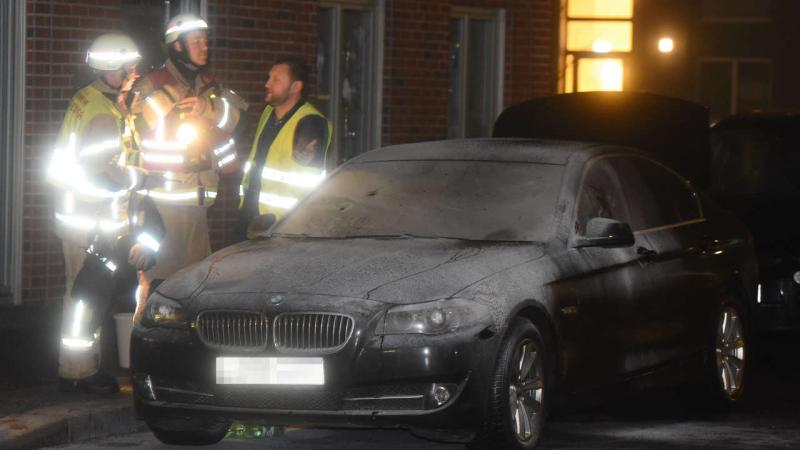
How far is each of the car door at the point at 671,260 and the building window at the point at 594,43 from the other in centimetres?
1066

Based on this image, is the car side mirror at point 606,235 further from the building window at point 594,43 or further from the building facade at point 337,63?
the building window at point 594,43

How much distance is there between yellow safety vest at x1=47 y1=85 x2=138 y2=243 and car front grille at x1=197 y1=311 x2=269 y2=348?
6.43 ft

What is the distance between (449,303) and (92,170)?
2704 millimetres

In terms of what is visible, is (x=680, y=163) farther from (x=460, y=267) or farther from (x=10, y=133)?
(x=460, y=267)

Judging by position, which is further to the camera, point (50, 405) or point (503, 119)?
point (503, 119)

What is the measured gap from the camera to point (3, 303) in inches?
531

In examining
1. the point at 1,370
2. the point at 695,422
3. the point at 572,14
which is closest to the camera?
the point at 695,422

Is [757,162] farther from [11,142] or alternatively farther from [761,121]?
[11,142]

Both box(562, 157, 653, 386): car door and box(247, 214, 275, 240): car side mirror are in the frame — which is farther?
box(247, 214, 275, 240): car side mirror

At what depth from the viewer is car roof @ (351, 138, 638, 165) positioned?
393 inches

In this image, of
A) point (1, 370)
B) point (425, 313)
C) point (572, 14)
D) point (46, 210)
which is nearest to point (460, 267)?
point (425, 313)

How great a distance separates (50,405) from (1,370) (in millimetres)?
1308

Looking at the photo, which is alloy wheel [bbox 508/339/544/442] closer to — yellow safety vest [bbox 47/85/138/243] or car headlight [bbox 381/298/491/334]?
car headlight [bbox 381/298/491/334]

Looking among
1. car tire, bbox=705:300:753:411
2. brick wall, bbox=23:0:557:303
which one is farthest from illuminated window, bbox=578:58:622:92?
car tire, bbox=705:300:753:411
